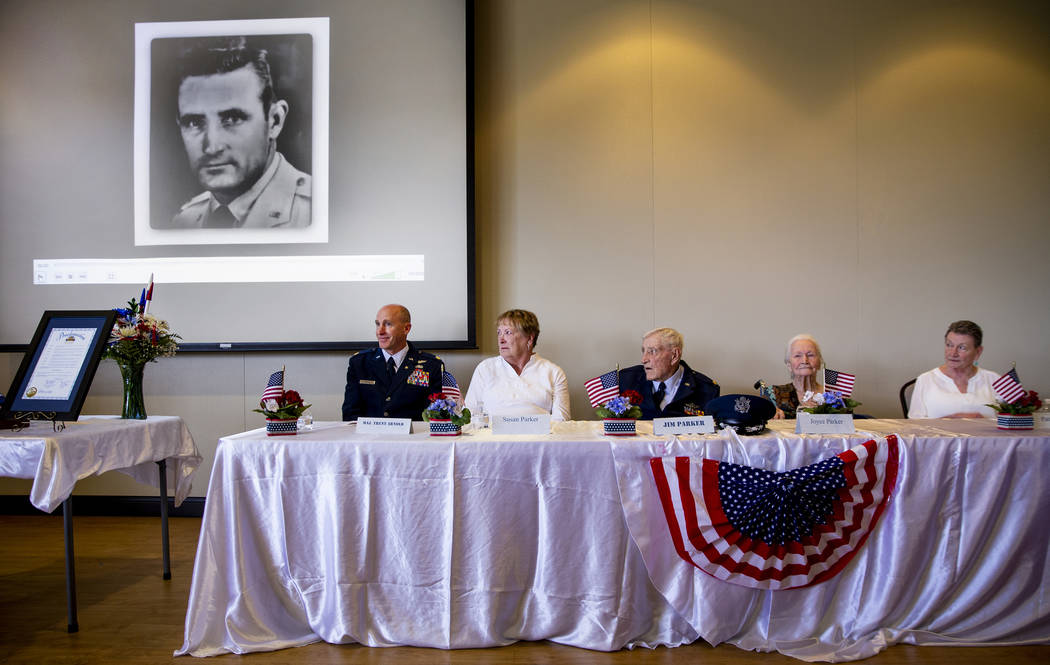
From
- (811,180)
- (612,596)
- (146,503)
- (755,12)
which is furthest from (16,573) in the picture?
(755,12)

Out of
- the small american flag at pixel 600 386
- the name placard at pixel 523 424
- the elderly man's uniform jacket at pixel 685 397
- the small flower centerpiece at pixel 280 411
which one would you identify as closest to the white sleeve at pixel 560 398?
the small american flag at pixel 600 386

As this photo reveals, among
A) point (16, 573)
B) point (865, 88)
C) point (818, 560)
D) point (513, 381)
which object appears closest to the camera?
point (818, 560)

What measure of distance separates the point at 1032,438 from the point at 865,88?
258 cm

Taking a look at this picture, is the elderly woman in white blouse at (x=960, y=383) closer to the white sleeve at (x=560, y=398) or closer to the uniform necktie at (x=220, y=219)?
the white sleeve at (x=560, y=398)

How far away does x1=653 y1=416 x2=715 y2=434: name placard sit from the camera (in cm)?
238

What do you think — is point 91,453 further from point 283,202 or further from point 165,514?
point 283,202

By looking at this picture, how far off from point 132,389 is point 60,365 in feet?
1.09

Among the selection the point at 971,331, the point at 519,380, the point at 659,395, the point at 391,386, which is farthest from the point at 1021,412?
the point at 391,386

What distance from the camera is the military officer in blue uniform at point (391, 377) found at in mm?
3371

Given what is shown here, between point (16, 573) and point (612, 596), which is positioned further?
point (16, 573)

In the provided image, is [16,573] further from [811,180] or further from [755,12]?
[755,12]

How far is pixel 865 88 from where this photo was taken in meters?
4.05

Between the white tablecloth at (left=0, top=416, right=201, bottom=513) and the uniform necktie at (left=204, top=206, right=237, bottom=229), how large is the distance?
4.87ft

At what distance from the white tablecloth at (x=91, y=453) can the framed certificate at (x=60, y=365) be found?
10 cm
